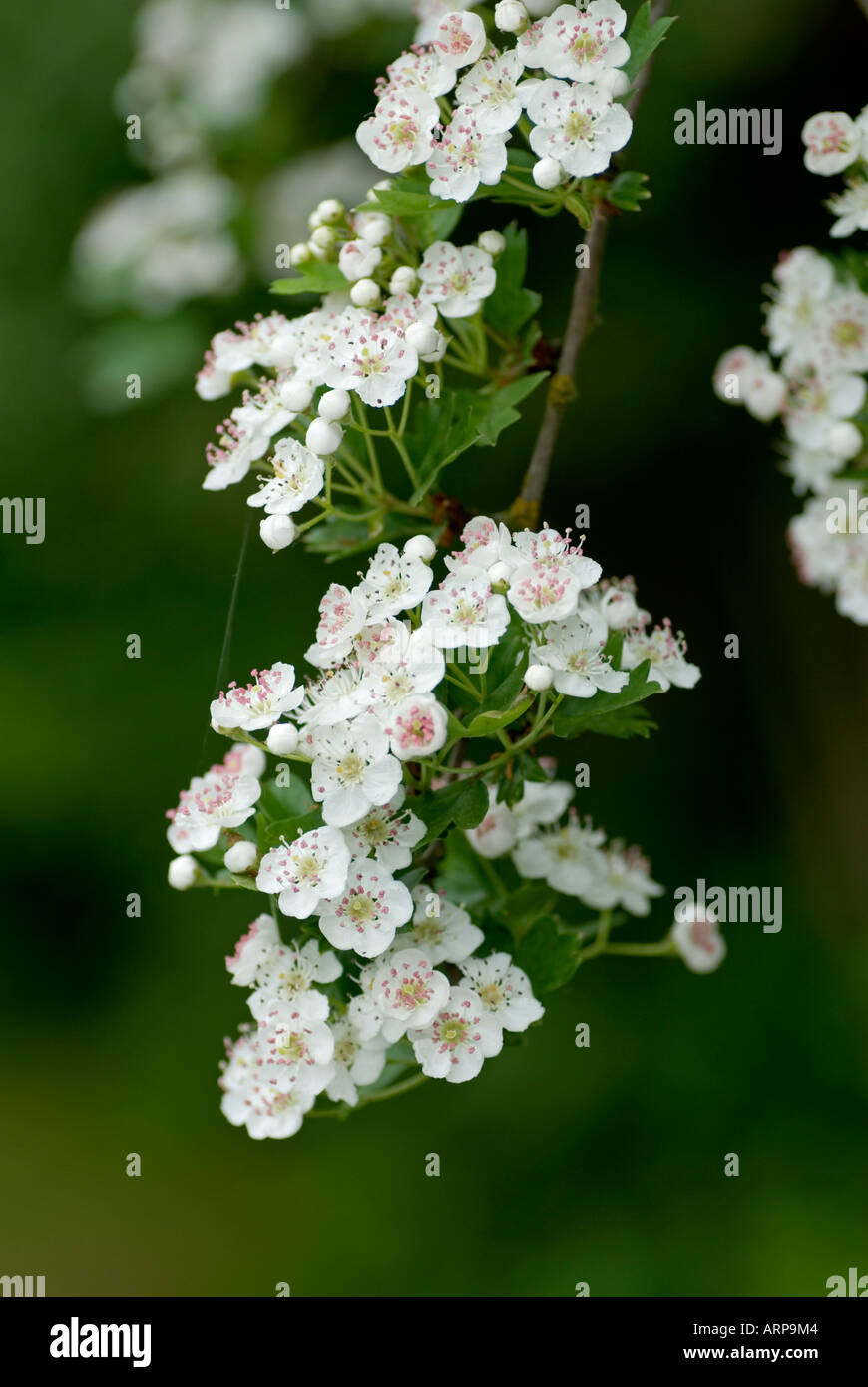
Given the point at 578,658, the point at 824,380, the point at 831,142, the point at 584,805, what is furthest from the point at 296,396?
the point at 584,805

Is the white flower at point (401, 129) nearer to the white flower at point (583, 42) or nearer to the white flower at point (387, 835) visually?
the white flower at point (583, 42)

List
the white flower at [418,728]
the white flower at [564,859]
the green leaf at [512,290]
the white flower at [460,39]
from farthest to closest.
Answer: the white flower at [564,859] < the green leaf at [512,290] < the white flower at [460,39] < the white flower at [418,728]

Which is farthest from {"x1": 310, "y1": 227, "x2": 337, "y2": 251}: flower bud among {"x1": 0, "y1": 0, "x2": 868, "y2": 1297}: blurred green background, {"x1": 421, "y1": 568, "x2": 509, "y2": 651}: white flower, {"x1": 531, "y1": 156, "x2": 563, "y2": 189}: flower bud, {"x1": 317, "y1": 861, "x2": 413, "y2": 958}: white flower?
{"x1": 0, "y1": 0, "x2": 868, "y2": 1297}: blurred green background

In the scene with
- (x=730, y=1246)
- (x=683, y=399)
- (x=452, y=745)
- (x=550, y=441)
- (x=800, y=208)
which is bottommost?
(x=730, y=1246)

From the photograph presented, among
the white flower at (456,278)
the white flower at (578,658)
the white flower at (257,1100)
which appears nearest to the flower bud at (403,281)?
the white flower at (456,278)

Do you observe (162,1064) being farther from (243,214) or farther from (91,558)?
(243,214)

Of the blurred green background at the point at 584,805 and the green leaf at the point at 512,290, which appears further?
the blurred green background at the point at 584,805

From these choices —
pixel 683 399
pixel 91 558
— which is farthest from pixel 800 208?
pixel 91 558
